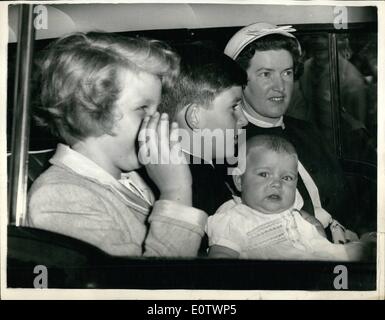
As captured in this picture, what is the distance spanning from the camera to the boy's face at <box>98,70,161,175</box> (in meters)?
2.18

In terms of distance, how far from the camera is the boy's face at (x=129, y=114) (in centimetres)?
218

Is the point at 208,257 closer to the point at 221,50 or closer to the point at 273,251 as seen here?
the point at 273,251

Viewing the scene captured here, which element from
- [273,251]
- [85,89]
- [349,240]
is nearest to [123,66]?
[85,89]

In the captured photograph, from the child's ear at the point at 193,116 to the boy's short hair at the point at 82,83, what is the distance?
213 millimetres

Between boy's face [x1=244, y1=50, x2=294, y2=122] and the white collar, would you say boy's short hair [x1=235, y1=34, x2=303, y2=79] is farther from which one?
the white collar

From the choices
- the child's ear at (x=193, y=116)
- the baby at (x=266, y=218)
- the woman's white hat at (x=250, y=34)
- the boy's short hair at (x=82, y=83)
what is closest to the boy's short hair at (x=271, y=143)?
the baby at (x=266, y=218)

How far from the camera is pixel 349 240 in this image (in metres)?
2.26

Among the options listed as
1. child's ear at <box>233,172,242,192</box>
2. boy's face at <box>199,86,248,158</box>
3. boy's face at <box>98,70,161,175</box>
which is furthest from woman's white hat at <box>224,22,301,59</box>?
child's ear at <box>233,172,242,192</box>

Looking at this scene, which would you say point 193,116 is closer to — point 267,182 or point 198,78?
point 198,78

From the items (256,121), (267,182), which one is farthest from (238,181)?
(256,121)

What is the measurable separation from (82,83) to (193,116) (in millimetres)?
399

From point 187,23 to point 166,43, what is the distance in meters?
0.10

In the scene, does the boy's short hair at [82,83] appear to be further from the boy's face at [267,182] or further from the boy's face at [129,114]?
the boy's face at [267,182]

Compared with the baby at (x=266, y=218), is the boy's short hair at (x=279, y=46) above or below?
above
